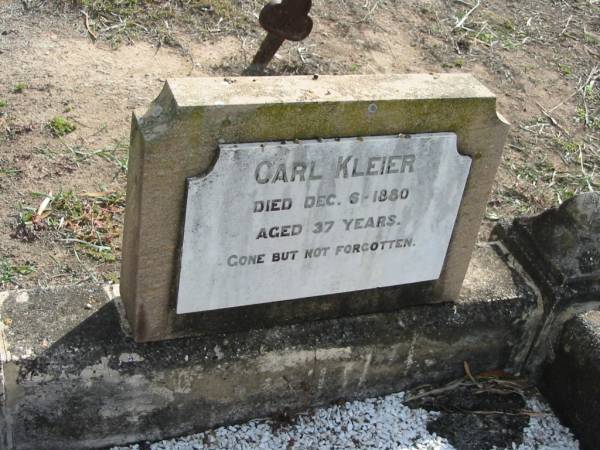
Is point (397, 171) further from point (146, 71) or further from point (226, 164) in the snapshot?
point (146, 71)

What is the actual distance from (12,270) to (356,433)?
184cm

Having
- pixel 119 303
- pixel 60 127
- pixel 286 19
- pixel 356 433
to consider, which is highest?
pixel 286 19

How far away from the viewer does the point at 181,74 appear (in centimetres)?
570

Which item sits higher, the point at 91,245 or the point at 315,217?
the point at 315,217

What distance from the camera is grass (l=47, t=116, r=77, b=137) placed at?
5.00m

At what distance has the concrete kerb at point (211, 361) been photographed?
10.6 ft

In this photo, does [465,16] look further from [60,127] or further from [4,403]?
[4,403]

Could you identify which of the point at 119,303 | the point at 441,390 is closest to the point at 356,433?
the point at 441,390

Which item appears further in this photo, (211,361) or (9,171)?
(9,171)

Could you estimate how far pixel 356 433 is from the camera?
12.3 feet

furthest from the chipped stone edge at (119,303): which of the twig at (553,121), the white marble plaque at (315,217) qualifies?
the twig at (553,121)

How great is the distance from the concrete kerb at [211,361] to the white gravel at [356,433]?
5 cm

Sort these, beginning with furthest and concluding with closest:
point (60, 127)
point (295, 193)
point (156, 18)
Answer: point (156, 18) → point (60, 127) → point (295, 193)

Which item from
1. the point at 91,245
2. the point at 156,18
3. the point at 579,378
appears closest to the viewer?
the point at 579,378
